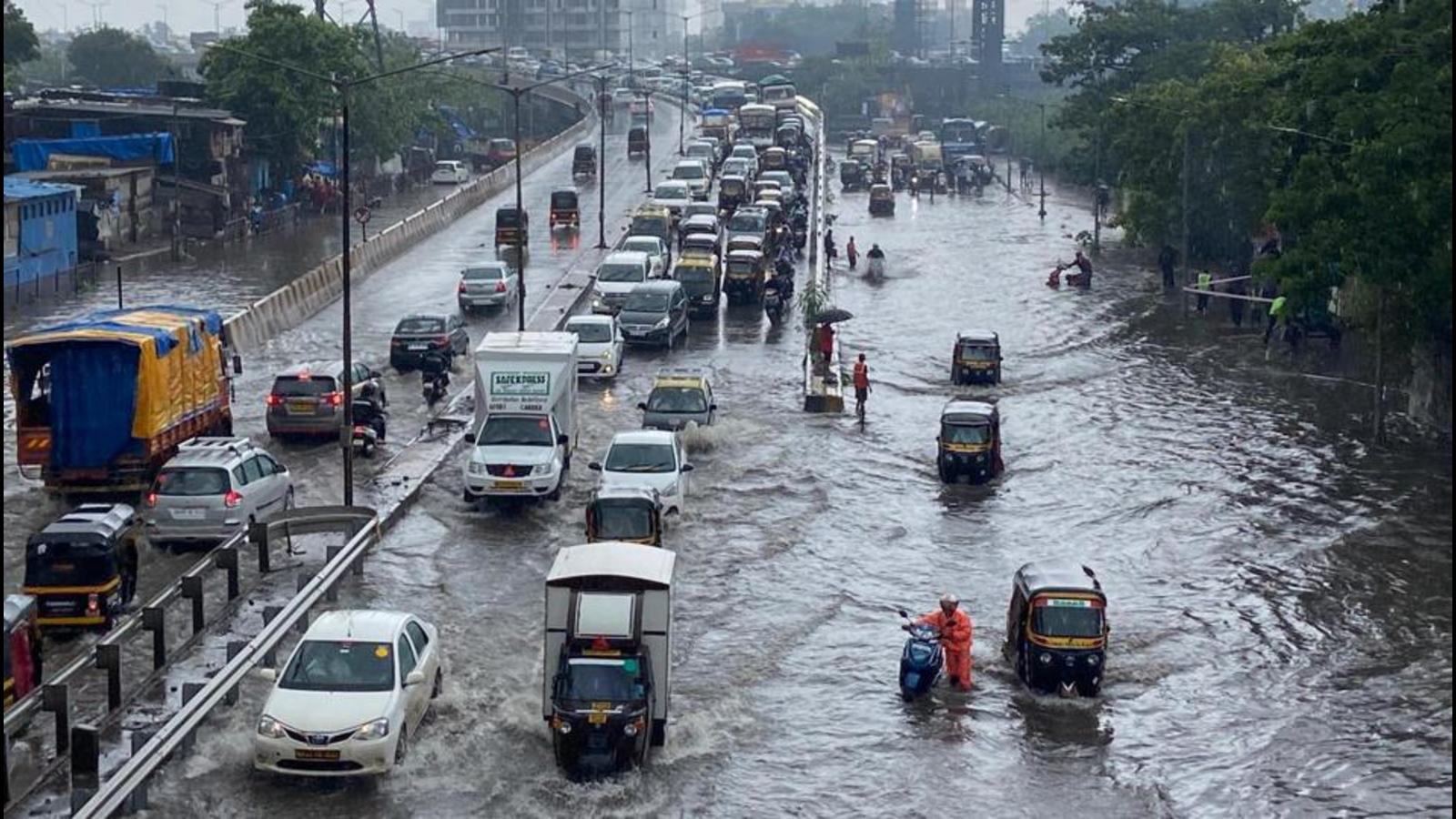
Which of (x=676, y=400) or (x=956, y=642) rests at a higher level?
(x=676, y=400)

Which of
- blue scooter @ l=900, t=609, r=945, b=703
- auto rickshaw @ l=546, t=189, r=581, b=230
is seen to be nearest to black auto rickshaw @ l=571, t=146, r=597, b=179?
auto rickshaw @ l=546, t=189, r=581, b=230

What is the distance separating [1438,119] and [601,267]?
27.9 meters


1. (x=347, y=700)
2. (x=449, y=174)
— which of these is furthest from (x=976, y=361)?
(x=449, y=174)

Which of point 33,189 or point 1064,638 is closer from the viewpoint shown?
point 1064,638

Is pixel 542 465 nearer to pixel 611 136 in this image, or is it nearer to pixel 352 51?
pixel 352 51

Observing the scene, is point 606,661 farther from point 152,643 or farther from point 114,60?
point 114,60

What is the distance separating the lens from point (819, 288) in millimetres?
65250

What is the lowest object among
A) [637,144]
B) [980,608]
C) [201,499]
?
[980,608]

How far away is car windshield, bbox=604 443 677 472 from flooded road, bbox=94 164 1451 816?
44.1 inches

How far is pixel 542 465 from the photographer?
36531 mm

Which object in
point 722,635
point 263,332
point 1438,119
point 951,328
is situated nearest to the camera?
point 722,635

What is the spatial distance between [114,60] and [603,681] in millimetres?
153640

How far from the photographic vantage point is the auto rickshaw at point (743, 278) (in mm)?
63219

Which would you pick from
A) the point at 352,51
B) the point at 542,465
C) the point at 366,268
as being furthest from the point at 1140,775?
the point at 352,51
